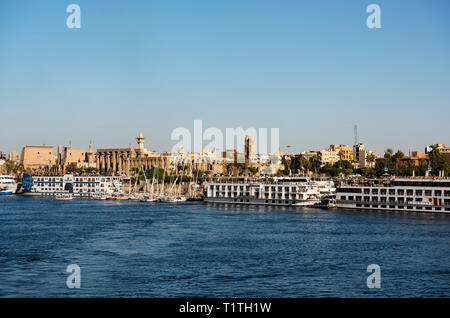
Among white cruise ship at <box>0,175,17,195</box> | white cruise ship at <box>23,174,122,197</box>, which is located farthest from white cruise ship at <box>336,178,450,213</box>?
white cruise ship at <box>0,175,17,195</box>

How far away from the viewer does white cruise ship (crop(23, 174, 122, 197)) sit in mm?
157125

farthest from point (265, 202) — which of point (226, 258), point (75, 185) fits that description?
point (75, 185)

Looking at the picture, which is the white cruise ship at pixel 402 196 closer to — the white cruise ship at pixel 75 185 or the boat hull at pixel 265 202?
the boat hull at pixel 265 202

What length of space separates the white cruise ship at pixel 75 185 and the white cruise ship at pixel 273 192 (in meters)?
45.3

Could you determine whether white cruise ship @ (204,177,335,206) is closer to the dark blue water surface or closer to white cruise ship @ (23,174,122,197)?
the dark blue water surface

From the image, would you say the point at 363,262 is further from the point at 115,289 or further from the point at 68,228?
the point at 68,228

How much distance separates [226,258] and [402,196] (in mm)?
53953

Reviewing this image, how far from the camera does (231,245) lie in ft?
157

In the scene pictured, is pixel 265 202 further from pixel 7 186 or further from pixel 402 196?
pixel 7 186

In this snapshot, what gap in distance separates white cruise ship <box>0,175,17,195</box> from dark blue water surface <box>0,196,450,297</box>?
115 meters

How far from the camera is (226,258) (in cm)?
4059

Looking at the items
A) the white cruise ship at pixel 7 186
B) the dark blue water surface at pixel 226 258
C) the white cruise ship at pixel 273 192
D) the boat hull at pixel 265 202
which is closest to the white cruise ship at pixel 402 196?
the boat hull at pixel 265 202
